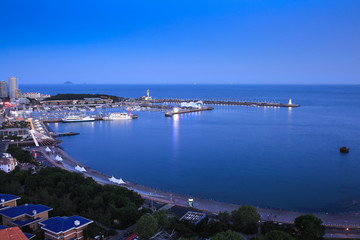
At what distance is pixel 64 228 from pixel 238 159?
10.1 meters

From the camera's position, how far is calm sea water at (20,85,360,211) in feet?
34.6

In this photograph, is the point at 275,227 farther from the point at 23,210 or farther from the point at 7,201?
the point at 7,201

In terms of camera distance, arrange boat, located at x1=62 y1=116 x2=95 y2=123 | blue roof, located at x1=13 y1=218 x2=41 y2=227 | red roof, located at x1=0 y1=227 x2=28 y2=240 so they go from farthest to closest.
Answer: boat, located at x1=62 y1=116 x2=95 y2=123 < blue roof, located at x1=13 y1=218 x2=41 y2=227 < red roof, located at x1=0 y1=227 x2=28 y2=240

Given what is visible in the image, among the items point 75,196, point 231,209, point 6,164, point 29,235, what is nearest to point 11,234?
point 29,235

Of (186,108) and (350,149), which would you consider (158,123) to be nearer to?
(186,108)

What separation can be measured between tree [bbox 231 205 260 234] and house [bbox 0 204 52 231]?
4310 millimetres

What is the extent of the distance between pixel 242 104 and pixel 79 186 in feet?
120

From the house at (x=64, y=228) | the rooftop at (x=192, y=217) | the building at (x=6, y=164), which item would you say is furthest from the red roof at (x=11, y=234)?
the building at (x=6, y=164)

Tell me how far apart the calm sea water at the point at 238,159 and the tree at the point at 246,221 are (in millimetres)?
3009

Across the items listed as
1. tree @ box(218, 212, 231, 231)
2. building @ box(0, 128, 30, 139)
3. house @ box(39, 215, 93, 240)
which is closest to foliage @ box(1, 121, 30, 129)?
building @ box(0, 128, 30, 139)

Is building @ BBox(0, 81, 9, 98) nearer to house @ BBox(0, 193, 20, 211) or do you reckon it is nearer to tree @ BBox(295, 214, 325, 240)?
house @ BBox(0, 193, 20, 211)

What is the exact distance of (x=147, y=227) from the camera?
19.9ft

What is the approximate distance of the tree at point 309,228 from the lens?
6234mm

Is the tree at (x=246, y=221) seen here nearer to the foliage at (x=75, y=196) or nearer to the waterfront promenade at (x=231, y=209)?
the waterfront promenade at (x=231, y=209)
